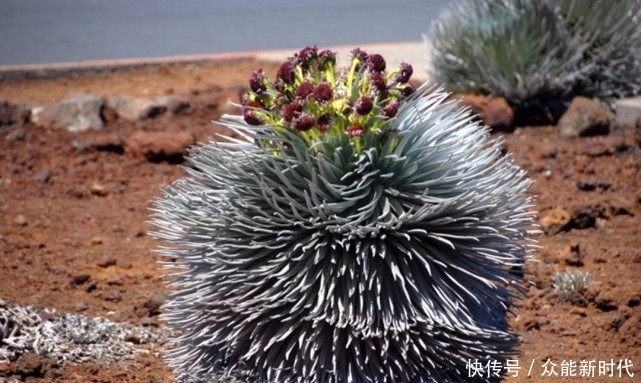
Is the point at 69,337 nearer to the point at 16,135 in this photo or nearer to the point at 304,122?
the point at 304,122

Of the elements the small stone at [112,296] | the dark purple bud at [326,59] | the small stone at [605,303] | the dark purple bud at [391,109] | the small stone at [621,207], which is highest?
the dark purple bud at [326,59]

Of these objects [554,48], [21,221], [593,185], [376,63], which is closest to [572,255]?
[593,185]

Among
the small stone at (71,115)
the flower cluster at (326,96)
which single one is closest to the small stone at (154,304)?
the flower cluster at (326,96)

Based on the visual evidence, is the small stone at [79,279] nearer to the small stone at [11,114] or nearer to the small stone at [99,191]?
the small stone at [99,191]

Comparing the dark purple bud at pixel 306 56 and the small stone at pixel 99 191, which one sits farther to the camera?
the small stone at pixel 99 191

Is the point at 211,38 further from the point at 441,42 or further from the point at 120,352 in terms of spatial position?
the point at 120,352

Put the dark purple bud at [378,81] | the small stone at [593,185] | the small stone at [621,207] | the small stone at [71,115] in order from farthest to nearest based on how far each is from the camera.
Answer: the small stone at [71,115] → the small stone at [593,185] → the small stone at [621,207] → the dark purple bud at [378,81]

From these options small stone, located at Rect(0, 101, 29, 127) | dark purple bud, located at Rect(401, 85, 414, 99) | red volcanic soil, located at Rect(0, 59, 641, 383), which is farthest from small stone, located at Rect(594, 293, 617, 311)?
small stone, located at Rect(0, 101, 29, 127)
